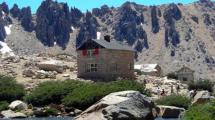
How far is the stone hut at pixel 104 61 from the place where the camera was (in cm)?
8212

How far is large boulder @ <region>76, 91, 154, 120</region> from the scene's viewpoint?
32681mm

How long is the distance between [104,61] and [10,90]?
694 inches

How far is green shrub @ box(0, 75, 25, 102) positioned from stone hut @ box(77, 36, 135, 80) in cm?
1473

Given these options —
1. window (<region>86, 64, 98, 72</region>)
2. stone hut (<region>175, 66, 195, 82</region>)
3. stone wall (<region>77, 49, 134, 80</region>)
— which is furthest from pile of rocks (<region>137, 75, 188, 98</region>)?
stone hut (<region>175, 66, 195, 82</region>)

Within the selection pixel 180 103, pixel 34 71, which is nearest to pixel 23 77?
pixel 34 71

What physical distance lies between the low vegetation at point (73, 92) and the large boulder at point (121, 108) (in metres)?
25.2

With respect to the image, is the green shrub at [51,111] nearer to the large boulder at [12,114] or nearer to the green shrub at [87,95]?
the green shrub at [87,95]

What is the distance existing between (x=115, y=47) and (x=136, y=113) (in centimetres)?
4968

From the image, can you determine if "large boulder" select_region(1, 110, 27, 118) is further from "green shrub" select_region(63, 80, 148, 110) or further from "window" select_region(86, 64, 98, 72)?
"window" select_region(86, 64, 98, 72)

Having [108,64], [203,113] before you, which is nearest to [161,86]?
[108,64]

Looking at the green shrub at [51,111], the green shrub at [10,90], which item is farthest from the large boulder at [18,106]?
the green shrub at [10,90]

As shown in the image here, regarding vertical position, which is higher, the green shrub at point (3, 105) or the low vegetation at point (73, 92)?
the low vegetation at point (73, 92)

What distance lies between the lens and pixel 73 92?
62.8 meters

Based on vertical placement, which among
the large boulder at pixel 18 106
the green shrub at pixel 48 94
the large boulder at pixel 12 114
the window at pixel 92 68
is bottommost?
the large boulder at pixel 12 114
